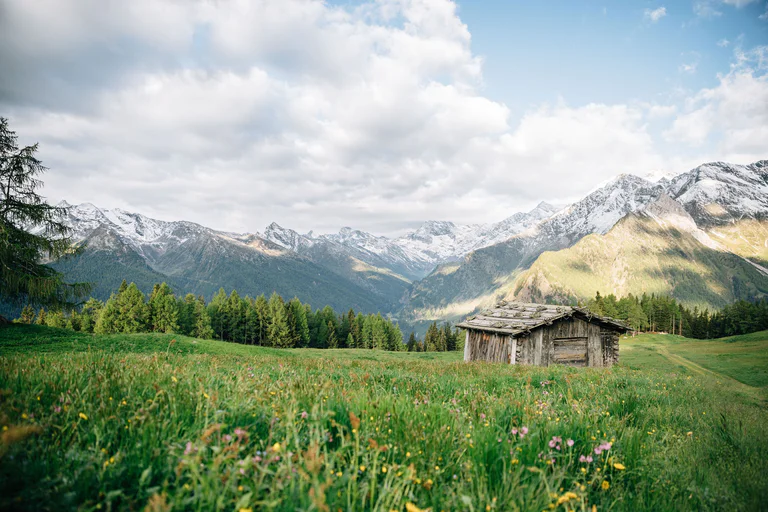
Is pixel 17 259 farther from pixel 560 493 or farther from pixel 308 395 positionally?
pixel 560 493

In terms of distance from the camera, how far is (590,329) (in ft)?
105

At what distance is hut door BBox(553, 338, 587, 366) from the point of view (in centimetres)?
3060

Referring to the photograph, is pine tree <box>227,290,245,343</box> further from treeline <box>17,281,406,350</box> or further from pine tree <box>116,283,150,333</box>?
pine tree <box>116,283,150,333</box>

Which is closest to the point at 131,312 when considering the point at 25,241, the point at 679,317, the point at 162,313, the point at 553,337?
the point at 162,313

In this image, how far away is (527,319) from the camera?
31.0m

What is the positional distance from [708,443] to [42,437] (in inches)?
323

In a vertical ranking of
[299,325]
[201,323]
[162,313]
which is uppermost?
[162,313]

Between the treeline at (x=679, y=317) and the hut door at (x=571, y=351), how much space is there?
75149 mm

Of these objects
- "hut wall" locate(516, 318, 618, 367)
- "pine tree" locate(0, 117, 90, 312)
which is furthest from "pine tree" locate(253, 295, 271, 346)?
"hut wall" locate(516, 318, 618, 367)

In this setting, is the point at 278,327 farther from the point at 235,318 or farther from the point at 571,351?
the point at 571,351

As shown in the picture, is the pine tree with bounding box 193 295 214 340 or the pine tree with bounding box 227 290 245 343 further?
the pine tree with bounding box 227 290 245 343

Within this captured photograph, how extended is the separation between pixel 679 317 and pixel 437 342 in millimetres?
76626

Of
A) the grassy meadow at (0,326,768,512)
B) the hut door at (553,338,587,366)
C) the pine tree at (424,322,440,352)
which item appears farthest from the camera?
the pine tree at (424,322,440,352)

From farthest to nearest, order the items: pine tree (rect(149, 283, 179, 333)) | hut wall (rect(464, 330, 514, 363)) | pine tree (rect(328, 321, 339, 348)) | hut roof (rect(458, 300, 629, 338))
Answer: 1. pine tree (rect(328, 321, 339, 348))
2. pine tree (rect(149, 283, 179, 333))
3. hut wall (rect(464, 330, 514, 363))
4. hut roof (rect(458, 300, 629, 338))
